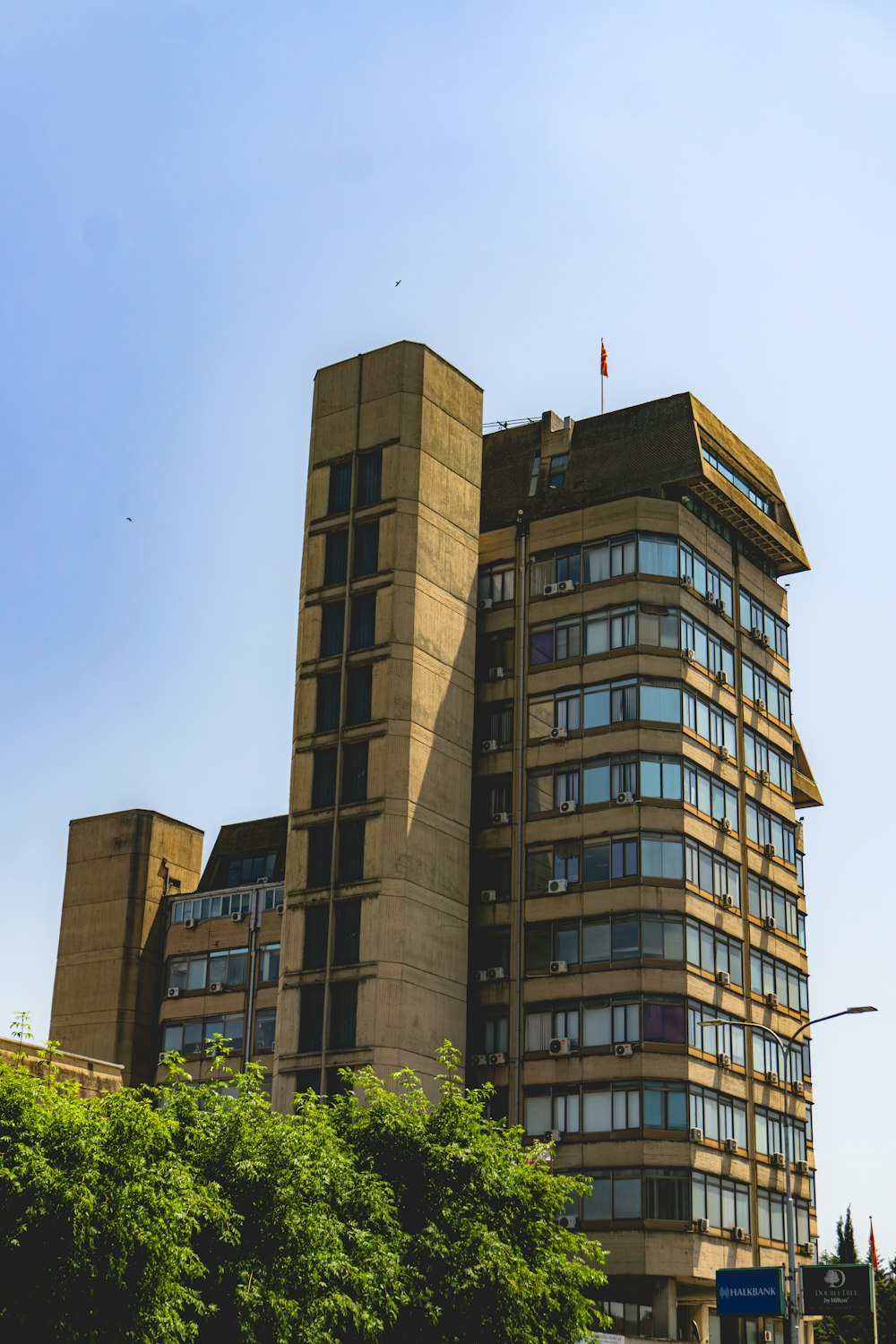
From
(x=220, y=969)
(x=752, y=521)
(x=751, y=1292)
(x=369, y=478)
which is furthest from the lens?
(x=220, y=969)

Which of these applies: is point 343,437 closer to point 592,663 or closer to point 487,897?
point 592,663

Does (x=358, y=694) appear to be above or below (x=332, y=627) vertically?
Result: below

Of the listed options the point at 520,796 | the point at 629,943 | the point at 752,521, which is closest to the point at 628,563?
the point at 752,521

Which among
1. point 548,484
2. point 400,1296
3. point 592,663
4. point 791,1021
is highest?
point 548,484

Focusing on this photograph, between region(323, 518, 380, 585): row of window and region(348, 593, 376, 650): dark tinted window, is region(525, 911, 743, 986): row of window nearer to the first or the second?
region(348, 593, 376, 650): dark tinted window

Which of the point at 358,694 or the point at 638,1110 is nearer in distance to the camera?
the point at 638,1110

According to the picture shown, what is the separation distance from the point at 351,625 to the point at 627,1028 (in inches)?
737

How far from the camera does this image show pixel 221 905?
8212 centimetres

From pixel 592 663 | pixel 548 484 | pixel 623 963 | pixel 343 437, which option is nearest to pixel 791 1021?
pixel 623 963

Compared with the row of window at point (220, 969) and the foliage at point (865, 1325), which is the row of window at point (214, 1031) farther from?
the foliage at point (865, 1325)

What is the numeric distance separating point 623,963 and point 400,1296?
2725 centimetres

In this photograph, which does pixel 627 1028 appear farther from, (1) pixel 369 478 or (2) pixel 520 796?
(1) pixel 369 478

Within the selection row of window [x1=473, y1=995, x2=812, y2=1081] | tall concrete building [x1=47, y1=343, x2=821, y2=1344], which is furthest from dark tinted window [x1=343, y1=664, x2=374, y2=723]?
row of window [x1=473, y1=995, x2=812, y2=1081]

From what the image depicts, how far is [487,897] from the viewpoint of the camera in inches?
2645
